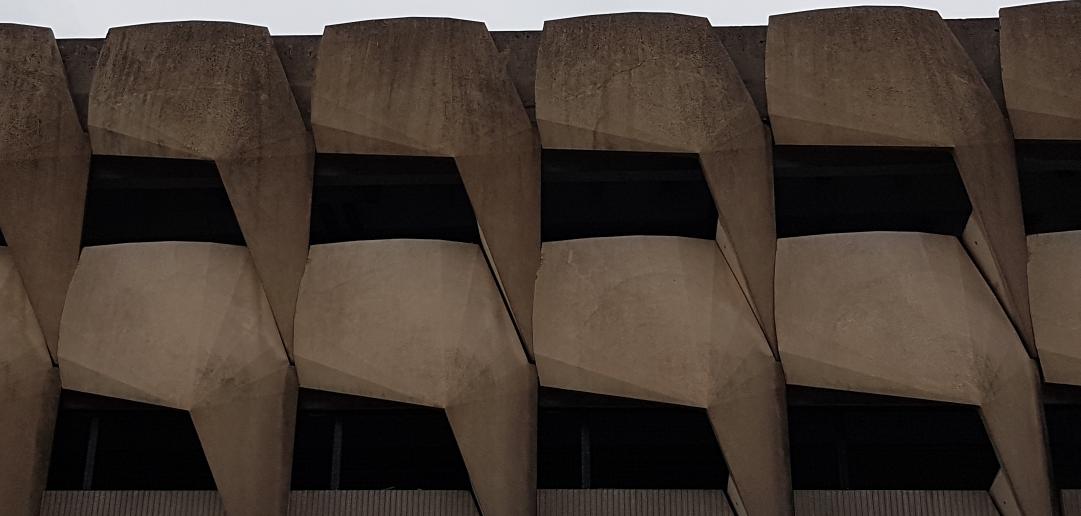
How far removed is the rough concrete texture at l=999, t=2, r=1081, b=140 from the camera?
17.7 m

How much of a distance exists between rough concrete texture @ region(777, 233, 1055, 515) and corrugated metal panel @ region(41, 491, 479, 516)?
589cm

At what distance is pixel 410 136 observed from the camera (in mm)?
17828

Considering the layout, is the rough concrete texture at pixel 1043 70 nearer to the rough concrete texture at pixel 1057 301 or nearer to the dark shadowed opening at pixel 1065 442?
the rough concrete texture at pixel 1057 301

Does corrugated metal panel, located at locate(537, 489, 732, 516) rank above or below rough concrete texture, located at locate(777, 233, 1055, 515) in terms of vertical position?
below

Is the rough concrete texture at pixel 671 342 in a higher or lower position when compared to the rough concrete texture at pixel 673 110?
lower

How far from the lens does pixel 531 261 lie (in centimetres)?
1791

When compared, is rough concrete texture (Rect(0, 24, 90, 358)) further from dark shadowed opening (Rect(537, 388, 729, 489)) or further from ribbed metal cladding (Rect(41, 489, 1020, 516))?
dark shadowed opening (Rect(537, 388, 729, 489))

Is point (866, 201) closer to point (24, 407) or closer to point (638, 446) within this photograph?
point (638, 446)

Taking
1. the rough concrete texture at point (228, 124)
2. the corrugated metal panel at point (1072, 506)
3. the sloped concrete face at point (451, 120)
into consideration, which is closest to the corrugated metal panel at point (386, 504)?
the rough concrete texture at point (228, 124)

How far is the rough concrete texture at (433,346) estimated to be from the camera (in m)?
17.0

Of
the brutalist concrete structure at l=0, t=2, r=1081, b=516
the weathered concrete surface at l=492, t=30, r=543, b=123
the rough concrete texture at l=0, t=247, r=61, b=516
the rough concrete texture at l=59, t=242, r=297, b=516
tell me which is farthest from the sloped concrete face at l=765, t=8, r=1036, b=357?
the rough concrete texture at l=0, t=247, r=61, b=516

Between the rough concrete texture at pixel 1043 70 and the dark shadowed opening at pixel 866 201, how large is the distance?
166cm

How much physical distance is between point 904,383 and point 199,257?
1147 centimetres

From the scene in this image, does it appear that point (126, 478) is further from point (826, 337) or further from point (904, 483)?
point (904, 483)
